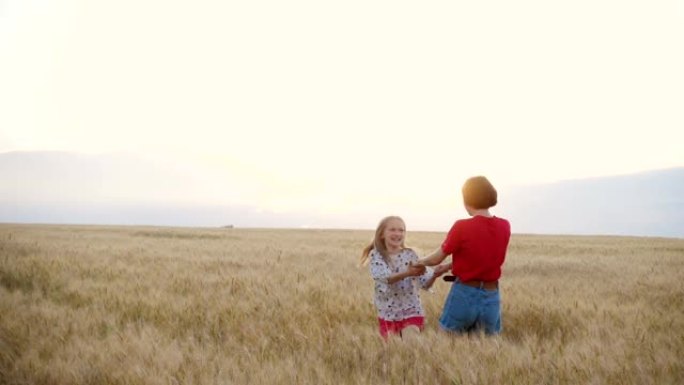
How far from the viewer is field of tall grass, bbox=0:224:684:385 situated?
3516mm

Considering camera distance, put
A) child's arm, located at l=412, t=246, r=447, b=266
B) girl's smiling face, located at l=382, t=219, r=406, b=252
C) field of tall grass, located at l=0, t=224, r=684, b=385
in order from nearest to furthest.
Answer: field of tall grass, located at l=0, t=224, r=684, b=385
child's arm, located at l=412, t=246, r=447, b=266
girl's smiling face, located at l=382, t=219, r=406, b=252

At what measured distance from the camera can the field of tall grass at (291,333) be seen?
11.5 feet

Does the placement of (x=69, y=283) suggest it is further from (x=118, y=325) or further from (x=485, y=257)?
(x=485, y=257)

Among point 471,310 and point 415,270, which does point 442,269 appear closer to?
point 415,270

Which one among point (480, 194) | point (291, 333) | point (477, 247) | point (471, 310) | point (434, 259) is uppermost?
point (480, 194)

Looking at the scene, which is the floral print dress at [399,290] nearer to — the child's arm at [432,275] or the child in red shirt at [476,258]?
the child's arm at [432,275]

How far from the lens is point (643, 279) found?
9.45m

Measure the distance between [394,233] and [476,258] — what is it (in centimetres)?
77

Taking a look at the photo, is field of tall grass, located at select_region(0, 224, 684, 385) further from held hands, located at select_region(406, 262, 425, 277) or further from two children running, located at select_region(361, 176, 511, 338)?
held hands, located at select_region(406, 262, 425, 277)

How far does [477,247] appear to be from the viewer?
446 centimetres

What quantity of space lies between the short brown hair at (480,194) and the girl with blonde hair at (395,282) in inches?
25.9

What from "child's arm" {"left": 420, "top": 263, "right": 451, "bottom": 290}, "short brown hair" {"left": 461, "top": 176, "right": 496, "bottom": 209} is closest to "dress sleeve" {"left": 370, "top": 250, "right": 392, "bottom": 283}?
"child's arm" {"left": 420, "top": 263, "right": 451, "bottom": 290}

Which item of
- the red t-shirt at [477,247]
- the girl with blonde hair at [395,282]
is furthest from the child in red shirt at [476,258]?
the girl with blonde hair at [395,282]

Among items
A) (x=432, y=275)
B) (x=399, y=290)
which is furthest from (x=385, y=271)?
(x=432, y=275)
